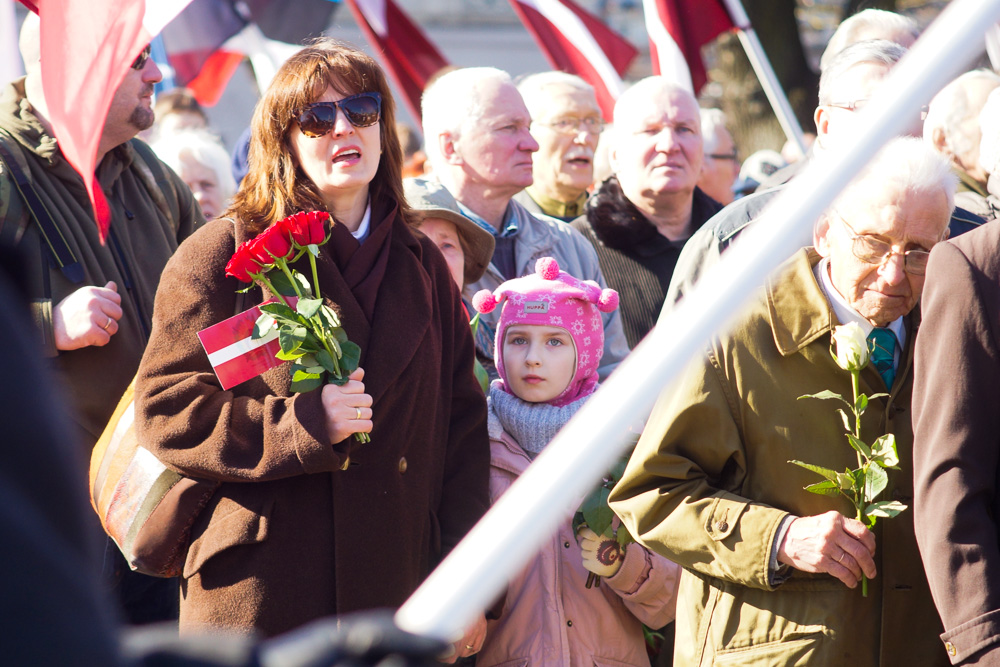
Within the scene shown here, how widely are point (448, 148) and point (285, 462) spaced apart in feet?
6.69

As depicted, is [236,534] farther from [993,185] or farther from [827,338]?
[993,185]

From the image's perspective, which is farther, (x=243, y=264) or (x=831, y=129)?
(x=831, y=129)

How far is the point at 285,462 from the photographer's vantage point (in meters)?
2.45

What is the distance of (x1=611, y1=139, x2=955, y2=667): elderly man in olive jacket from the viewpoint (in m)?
2.48

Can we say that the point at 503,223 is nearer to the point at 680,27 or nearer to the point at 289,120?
the point at 289,120

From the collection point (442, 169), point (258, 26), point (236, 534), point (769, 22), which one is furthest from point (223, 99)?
point (236, 534)

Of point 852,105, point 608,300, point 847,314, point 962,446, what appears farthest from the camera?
point 852,105

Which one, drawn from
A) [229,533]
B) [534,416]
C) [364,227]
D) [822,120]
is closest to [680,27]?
[822,120]

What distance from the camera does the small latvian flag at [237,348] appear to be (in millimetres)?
2479

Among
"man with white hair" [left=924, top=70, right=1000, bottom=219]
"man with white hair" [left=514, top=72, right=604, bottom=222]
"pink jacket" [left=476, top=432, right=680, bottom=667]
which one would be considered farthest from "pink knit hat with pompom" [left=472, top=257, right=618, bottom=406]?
"man with white hair" [left=924, top=70, right=1000, bottom=219]

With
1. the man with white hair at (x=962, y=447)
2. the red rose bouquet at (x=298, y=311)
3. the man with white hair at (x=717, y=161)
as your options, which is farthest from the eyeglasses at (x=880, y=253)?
the man with white hair at (x=717, y=161)

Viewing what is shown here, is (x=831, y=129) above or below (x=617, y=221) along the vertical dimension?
above

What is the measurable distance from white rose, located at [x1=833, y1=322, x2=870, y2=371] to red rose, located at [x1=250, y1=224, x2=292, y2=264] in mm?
1240

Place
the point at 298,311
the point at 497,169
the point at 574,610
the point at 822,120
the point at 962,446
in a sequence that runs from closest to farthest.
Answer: the point at 962,446 → the point at 298,311 → the point at 574,610 → the point at 822,120 → the point at 497,169
